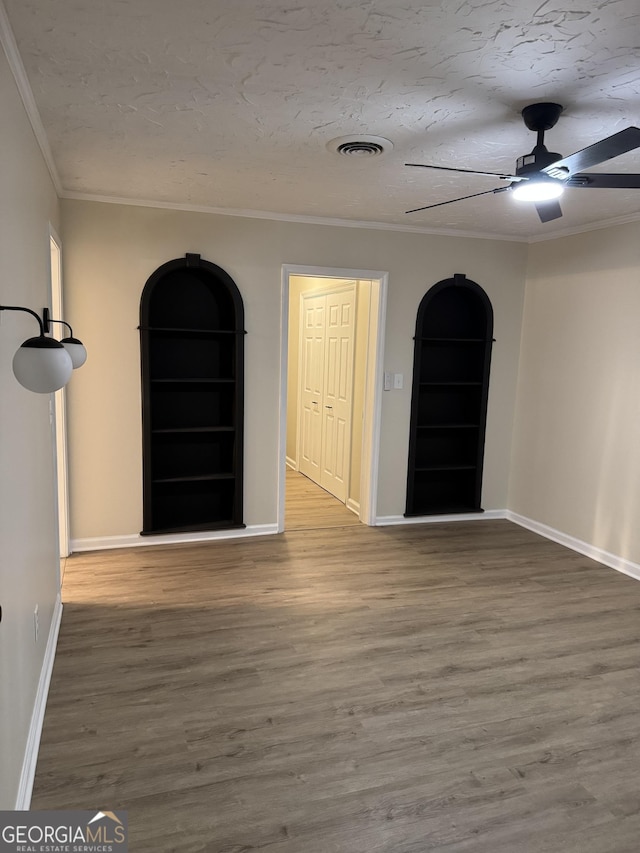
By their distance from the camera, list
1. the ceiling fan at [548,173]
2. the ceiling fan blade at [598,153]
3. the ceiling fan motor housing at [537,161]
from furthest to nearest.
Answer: the ceiling fan motor housing at [537,161], the ceiling fan at [548,173], the ceiling fan blade at [598,153]

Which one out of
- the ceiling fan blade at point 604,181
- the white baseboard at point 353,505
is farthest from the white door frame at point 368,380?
the ceiling fan blade at point 604,181

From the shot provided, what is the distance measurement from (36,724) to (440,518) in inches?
151

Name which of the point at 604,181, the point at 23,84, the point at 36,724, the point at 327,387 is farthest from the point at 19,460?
the point at 327,387

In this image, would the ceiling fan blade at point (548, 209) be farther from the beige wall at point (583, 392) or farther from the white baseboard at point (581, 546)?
the white baseboard at point (581, 546)

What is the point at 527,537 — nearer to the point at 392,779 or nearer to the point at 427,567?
the point at 427,567

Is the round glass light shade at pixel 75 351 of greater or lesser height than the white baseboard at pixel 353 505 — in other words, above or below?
above

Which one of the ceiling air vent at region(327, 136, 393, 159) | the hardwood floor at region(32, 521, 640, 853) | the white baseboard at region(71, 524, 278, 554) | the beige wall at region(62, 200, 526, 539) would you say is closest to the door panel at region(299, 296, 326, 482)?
the beige wall at region(62, 200, 526, 539)

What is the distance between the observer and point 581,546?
462cm

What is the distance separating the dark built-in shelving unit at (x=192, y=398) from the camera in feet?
14.6

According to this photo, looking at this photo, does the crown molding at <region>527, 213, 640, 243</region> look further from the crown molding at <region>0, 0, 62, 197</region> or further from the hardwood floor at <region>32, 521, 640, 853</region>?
the crown molding at <region>0, 0, 62, 197</region>

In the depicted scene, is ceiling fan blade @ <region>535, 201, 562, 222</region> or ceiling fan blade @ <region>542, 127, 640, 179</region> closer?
ceiling fan blade @ <region>542, 127, 640, 179</region>

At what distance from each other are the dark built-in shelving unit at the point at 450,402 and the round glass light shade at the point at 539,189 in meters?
2.46

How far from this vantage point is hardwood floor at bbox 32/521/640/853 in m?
1.97

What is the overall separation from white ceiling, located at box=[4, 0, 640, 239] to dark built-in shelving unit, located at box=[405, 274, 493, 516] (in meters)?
1.67
